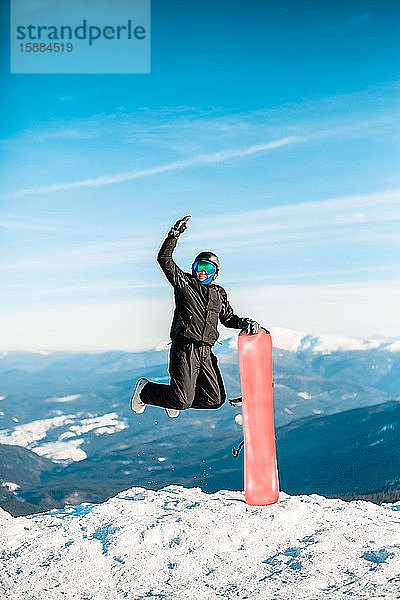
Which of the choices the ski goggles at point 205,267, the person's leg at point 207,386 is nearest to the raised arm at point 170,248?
the ski goggles at point 205,267

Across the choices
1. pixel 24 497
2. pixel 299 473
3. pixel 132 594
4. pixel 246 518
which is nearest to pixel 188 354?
pixel 132 594

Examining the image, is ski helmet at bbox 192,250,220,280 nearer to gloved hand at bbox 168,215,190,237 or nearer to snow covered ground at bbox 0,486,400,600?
gloved hand at bbox 168,215,190,237

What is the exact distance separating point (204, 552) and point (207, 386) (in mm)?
6992

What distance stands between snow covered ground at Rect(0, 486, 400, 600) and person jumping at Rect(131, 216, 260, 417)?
5.46 m

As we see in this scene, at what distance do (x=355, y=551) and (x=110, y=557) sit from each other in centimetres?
566

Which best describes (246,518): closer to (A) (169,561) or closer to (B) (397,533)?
(A) (169,561)

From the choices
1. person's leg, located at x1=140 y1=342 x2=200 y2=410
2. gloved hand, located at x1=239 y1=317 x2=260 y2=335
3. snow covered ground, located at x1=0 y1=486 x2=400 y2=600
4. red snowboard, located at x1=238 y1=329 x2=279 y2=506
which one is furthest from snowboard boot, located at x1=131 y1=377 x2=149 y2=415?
snow covered ground, located at x1=0 y1=486 x2=400 y2=600

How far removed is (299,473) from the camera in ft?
631

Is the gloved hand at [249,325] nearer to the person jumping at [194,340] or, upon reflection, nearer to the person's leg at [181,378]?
the person jumping at [194,340]

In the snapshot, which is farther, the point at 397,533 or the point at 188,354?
the point at 397,533

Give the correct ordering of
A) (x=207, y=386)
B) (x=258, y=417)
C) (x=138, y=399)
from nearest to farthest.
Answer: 1. (x=207, y=386)
2. (x=138, y=399)
3. (x=258, y=417)

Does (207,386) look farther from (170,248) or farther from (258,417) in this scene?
(170,248)

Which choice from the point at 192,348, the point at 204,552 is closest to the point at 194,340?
the point at 192,348

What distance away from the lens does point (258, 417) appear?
8.90 meters
